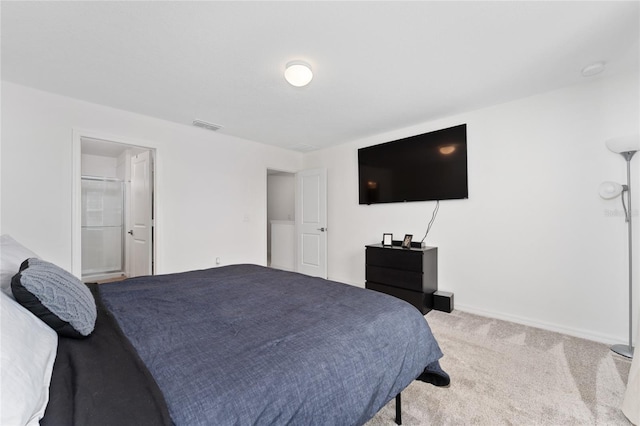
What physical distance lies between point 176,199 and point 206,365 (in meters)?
3.32

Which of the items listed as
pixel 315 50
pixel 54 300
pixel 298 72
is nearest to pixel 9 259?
pixel 54 300

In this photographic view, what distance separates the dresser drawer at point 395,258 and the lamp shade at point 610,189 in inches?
66.3

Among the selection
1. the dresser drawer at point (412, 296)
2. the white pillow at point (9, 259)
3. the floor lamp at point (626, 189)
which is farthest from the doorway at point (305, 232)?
the white pillow at point (9, 259)

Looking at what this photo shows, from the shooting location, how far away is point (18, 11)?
1727 mm

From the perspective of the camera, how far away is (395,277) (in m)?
3.51

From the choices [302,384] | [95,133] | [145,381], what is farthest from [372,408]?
[95,133]

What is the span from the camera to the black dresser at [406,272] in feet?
10.8

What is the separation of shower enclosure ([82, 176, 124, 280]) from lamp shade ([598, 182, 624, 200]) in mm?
7016

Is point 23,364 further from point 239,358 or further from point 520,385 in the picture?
point 520,385

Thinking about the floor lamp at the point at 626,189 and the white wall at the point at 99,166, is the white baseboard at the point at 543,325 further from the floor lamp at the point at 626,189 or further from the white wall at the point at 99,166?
the white wall at the point at 99,166

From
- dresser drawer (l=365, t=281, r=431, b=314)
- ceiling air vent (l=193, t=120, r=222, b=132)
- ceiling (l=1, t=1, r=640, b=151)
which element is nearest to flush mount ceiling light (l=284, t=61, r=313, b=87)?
ceiling (l=1, t=1, r=640, b=151)

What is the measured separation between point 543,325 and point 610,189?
143cm

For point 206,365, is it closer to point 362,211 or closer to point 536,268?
point 536,268

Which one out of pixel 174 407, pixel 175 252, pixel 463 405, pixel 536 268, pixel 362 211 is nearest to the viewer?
pixel 174 407
